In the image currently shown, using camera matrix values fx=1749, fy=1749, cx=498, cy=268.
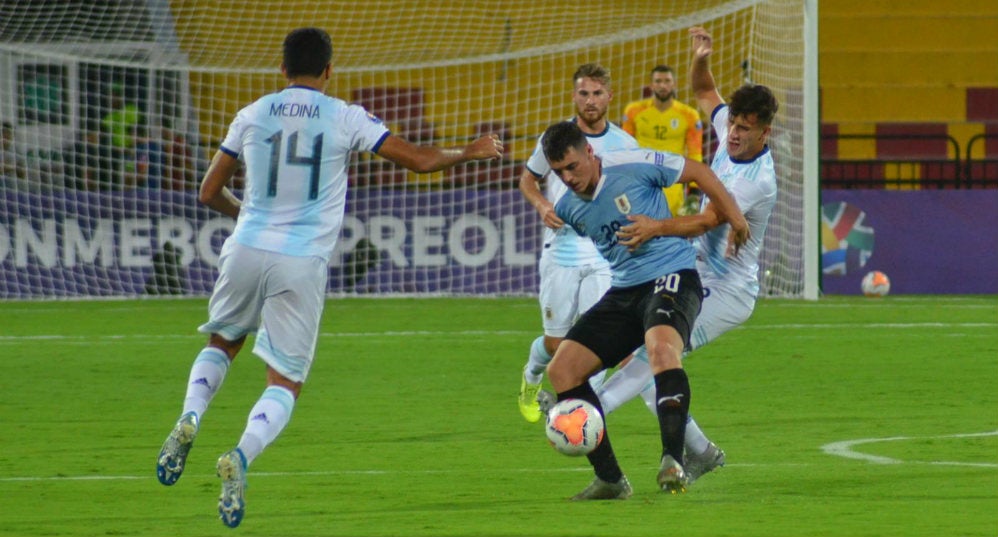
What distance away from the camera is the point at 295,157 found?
6570 millimetres

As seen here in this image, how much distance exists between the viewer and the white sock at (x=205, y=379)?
6.77 metres

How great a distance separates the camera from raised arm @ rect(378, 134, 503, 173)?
257 inches

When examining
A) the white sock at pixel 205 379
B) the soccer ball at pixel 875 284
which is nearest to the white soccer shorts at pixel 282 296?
the white sock at pixel 205 379

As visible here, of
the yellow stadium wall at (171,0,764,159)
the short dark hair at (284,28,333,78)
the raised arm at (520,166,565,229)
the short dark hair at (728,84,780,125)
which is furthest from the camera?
the yellow stadium wall at (171,0,764,159)

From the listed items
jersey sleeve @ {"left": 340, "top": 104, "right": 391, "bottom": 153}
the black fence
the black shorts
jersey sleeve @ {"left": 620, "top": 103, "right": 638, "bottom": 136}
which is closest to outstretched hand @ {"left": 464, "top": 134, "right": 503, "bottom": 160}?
jersey sleeve @ {"left": 340, "top": 104, "right": 391, "bottom": 153}

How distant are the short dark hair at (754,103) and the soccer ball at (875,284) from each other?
39.6 feet

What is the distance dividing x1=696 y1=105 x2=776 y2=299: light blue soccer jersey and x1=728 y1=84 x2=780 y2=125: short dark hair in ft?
0.93

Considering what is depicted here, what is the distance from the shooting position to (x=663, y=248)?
23.9 feet

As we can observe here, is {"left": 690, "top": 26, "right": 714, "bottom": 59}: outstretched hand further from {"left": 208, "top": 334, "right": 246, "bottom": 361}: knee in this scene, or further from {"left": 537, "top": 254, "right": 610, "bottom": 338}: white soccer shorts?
{"left": 208, "top": 334, "right": 246, "bottom": 361}: knee

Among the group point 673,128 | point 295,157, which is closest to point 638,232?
point 295,157

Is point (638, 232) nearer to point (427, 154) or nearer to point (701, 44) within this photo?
point (427, 154)

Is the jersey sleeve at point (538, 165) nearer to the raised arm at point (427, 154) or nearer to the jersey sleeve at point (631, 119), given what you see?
the raised arm at point (427, 154)

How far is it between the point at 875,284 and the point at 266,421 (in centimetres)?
1390

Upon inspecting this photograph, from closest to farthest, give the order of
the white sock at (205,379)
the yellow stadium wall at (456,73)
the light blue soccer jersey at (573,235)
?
1. the white sock at (205,379)
2. the light blue soccer jersey at (573,235)
3. the yellow stadium wall at (456,73)
